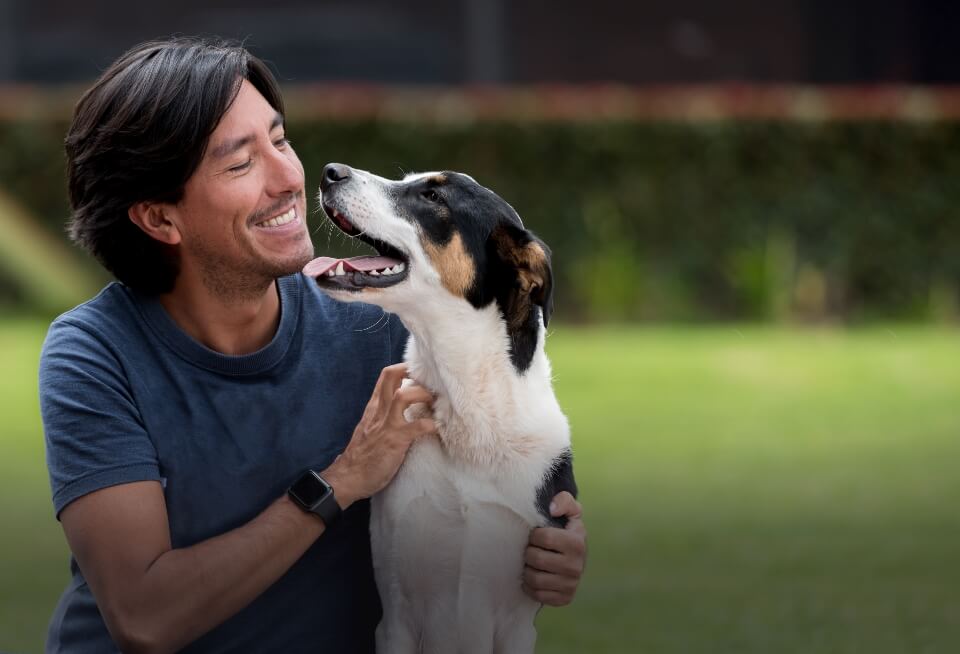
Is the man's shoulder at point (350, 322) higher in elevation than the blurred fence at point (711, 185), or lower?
higher

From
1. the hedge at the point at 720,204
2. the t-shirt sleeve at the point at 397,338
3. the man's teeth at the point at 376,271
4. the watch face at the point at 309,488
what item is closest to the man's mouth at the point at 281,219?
the man's teeth at the point at 376,271

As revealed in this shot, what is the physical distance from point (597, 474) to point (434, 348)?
11.8 feet

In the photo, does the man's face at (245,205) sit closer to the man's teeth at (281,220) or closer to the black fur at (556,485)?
the man's teeth at (281,220)

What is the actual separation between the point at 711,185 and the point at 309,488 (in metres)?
7.95

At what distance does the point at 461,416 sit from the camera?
8.19 feet

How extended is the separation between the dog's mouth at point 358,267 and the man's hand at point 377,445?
0.17 m

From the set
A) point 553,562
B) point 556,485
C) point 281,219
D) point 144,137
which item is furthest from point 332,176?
point 553,562

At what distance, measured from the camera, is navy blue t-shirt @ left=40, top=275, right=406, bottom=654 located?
227 centimetres

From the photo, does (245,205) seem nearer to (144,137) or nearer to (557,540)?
(144,137)

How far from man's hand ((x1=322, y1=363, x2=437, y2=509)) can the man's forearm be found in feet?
0.29

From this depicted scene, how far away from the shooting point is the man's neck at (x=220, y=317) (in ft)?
8.13

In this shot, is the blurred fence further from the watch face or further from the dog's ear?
the watch face

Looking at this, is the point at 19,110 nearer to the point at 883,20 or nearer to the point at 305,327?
the point at 883,20

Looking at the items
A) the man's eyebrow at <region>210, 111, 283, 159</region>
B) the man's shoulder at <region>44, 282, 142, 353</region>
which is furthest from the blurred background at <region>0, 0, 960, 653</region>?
the man's eyebrow at <region>210, 111, 283, 159</region>
